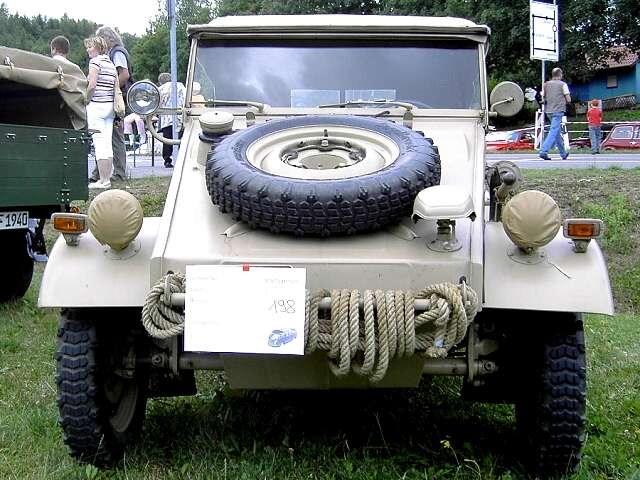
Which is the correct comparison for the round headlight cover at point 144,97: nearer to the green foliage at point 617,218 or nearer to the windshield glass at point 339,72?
the windshield glass at point 339,72

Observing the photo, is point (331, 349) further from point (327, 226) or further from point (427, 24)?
point (427, 24)

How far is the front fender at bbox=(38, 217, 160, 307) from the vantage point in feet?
10.4

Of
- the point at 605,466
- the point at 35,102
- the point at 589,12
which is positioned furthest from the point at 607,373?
the point at 589,12

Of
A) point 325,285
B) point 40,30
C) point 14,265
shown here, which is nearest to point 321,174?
point 325,285

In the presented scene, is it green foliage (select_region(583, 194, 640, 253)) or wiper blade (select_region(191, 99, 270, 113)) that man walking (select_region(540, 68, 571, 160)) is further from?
wiper blade (select_region(191, 99, 270, 113))

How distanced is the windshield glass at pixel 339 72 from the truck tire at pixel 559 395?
1.49m

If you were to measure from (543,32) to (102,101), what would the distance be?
1127cm

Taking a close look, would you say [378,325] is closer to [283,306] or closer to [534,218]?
[283,306]

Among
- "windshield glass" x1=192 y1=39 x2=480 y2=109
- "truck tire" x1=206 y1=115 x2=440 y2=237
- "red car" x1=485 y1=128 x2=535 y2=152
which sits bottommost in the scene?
"red car" x1=485 y1=128 x2=535 y2=152

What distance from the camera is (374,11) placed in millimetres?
38219

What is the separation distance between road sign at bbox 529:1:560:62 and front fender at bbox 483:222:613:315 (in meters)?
14.2

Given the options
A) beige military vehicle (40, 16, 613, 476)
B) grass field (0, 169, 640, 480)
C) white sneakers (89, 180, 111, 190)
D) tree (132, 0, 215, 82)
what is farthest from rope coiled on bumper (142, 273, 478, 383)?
tree (132, 0, 215, 82)

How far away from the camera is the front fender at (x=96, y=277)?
124 inches

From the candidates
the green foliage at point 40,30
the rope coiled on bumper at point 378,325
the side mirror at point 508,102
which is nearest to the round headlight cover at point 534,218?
the rope coiled on bumper at point 378,325
